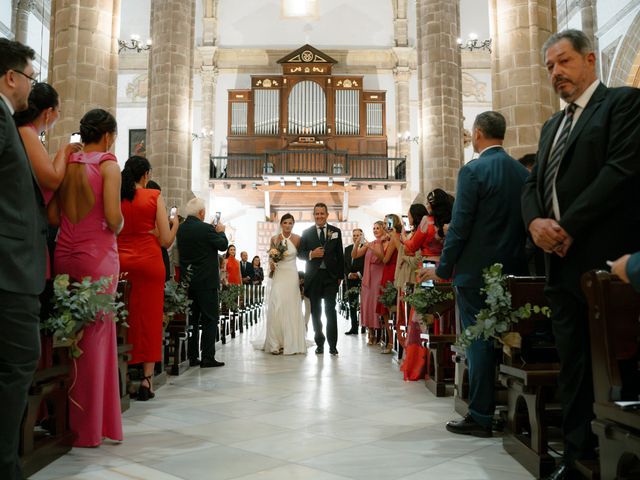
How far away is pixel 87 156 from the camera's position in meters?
3.63

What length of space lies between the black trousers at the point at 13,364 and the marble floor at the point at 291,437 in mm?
771

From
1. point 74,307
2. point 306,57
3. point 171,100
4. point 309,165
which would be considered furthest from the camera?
point 306,57

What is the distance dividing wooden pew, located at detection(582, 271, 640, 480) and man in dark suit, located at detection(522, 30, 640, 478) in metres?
0.30

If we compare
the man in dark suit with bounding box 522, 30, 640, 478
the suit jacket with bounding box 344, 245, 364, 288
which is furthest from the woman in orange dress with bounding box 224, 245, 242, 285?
the man in dark suit with bounding box 522, 30, 640, 478

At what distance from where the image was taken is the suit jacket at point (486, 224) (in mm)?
3799

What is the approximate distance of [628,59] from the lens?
1541 centimetres

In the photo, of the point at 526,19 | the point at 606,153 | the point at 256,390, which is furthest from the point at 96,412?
the point at 526,19

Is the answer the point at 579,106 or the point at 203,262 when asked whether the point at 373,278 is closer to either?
the point at 203,262

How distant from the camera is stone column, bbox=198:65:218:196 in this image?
24266 millimetres

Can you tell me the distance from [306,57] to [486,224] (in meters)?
21.9

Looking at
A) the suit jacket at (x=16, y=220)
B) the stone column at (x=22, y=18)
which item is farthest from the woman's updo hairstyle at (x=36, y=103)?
the stone column at (x=22, y=18)

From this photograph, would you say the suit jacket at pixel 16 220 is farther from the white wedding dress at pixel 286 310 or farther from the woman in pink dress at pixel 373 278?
the woman in pink dress at pixel 373 278

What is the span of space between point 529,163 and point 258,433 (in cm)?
328

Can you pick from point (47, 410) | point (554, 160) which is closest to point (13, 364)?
point (47, 410)
